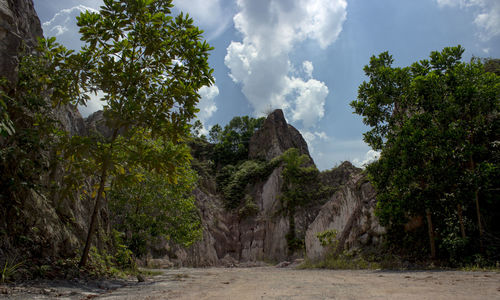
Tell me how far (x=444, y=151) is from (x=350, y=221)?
18.8ft

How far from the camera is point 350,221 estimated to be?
13.1m

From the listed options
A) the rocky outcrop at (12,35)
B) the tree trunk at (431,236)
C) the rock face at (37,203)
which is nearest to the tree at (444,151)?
the tree trunk at (431,236)

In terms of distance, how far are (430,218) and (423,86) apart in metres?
4.21

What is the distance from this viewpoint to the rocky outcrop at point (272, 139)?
123 ft

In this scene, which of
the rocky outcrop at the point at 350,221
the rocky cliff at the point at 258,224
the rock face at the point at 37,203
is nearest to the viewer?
the rock face at the point at 37,203

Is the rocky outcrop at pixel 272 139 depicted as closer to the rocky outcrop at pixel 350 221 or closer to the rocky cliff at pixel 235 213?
the rocky cliff at pixel 235 213

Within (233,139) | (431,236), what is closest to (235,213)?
(233,139)

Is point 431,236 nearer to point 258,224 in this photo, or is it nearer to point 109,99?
point 109,99

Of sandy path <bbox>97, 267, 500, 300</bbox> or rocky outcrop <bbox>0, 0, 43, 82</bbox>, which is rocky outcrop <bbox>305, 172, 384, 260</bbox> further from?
rocky outcrop <bbox>0, 0, 43, 82</bbox>

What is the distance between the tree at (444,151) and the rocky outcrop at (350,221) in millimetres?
2157

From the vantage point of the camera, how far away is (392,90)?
10422mm

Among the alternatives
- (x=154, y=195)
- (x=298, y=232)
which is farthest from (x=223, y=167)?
(x=154, y=195)

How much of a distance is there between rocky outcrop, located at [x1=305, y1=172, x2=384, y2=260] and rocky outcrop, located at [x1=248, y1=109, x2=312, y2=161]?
841 inches

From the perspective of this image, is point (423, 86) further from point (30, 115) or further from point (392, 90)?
point (30, 115)
